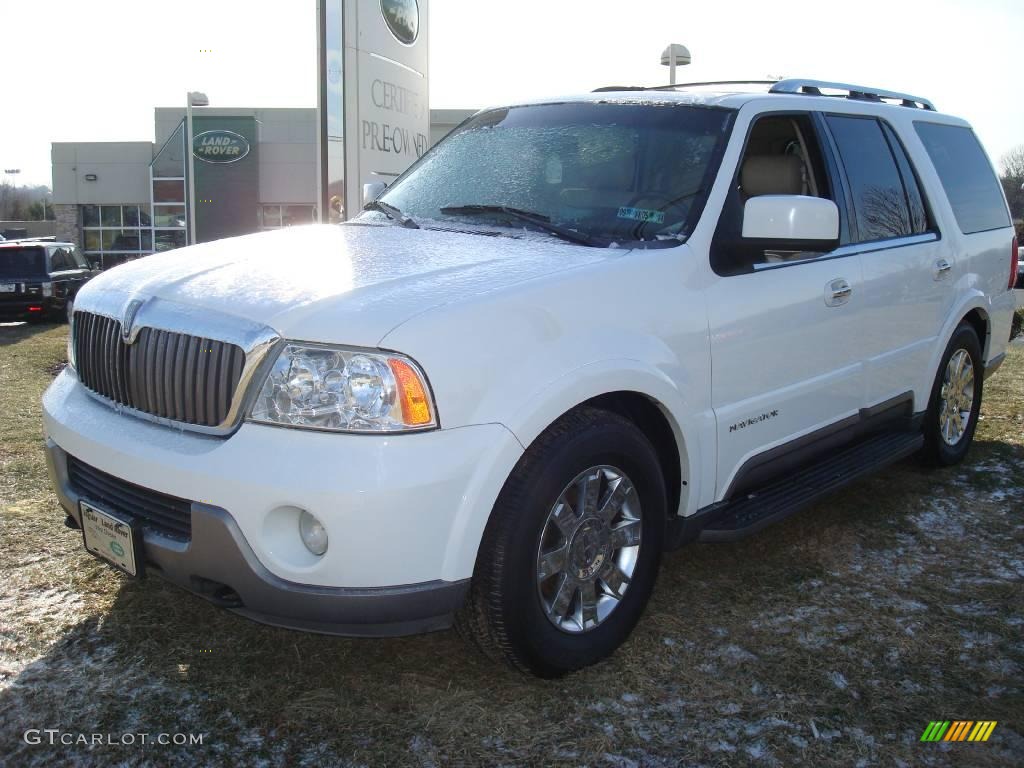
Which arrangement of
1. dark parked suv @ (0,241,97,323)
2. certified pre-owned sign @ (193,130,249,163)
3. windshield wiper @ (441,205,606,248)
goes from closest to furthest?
1. windshield wiper @ (441,205,606,248)
2. dark parked suv @ (0,241,97,323)
3. certified pre-owned sign @ (193,130,249,163)

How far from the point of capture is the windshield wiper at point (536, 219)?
11.0 ft

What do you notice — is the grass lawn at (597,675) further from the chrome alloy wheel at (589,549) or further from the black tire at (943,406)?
the black tire at (943,406)

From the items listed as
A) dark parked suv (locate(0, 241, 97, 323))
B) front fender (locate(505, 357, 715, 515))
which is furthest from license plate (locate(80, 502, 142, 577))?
dark parked suv (locate(0, 241, 97, 323))

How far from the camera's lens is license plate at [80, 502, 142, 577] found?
2.79 meters

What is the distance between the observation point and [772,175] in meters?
4.14

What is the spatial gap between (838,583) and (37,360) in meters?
9.28

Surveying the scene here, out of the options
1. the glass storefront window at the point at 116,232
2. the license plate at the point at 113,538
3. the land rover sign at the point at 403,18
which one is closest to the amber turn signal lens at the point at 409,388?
the license plate at the point at 113,538

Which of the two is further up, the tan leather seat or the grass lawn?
the tan leather seat

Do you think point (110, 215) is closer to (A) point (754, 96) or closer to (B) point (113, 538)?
(A) point (754, 96)

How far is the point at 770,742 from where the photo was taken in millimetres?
2760

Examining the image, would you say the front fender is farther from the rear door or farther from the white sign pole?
the white sign pole

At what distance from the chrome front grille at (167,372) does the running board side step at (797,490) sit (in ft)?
5.65

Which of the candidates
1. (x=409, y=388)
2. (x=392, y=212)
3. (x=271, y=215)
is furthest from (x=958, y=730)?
(x=271, y=215)

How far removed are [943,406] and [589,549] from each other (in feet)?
10.4
